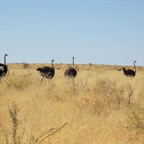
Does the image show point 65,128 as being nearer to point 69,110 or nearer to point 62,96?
point 69,110

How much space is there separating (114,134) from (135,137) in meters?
0.45

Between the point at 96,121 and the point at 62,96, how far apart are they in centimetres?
437

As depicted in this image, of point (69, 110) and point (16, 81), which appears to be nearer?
point (69, 110)

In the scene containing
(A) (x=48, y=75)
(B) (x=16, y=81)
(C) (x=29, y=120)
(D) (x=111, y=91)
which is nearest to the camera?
(C) (x=29, y=120)

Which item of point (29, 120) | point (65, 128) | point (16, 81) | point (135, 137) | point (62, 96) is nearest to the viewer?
point (135, 137)

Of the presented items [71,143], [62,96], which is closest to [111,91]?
[62,96]

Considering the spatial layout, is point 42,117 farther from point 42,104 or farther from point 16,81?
point 16,81

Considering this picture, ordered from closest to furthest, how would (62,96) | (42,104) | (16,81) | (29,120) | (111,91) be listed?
(29,120) → (42,104) → (62,96) → (111,91) → (16,81)

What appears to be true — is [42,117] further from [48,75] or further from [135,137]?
[48,75]

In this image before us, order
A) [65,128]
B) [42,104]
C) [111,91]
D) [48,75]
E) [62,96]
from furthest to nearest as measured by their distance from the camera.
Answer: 1. [48,75]
2. [111,91]
3. [62,96]
4. [42,104]
5. [65,128]

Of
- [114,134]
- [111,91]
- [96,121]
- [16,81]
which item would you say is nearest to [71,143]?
[114,134]

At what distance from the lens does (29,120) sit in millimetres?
8898

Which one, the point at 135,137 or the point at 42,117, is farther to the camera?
the point at 42,117

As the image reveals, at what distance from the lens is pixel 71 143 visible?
22.7ft
